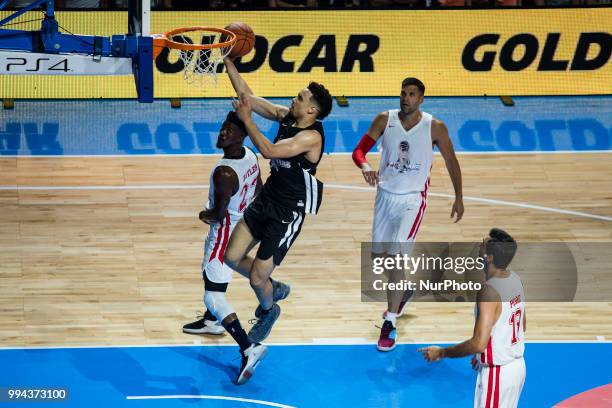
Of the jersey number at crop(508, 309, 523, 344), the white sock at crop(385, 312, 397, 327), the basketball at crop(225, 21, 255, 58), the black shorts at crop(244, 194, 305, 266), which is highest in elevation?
the basketball at crop(225, 21, 255, 58)

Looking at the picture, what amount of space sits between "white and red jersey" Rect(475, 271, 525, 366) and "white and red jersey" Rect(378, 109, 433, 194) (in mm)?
2807

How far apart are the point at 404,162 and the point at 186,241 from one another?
324 centimetres

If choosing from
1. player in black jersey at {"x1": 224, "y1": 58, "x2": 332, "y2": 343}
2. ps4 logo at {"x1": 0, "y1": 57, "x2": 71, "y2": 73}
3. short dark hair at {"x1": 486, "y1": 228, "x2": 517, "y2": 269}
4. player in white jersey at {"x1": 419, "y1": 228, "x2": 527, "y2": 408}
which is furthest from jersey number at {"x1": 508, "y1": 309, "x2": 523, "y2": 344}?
ps4 logo at {"x1": 0, "y1": 57, "x2": 71, "y2": 73}

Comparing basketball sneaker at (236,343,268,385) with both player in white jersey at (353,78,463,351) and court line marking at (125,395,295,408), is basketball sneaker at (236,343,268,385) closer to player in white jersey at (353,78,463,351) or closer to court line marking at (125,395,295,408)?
court line marking at (125,395,295,408)

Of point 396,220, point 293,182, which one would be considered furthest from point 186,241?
point 293,182

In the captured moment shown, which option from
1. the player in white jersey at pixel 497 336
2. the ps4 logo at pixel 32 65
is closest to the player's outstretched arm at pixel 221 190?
the ps4 logo at pixel 32 65

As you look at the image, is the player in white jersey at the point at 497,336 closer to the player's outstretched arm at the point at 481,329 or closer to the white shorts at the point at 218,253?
the player's outstretched arm at the point at 481,329

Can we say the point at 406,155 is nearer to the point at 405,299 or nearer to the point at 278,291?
the point at 405,299

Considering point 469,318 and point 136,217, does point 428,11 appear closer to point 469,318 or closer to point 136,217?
point 136,217

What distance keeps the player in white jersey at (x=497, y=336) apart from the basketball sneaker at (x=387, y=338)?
2.43 metres

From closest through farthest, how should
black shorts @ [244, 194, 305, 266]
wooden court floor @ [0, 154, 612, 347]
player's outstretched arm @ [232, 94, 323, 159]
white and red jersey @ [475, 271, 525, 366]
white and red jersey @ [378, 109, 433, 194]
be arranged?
white and red jersey @ [475, 271, 525, 366]
player's outstretched arm @ [232, 94, 323, 159]
black shorts @ [244, 194, 305, 266]
white and red jersey @ [378, 109, 433, 194]
wooden court floor @ [0, 154, 612, 347]

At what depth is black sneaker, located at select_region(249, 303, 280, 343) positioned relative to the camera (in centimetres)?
980

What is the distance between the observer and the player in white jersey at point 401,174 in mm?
10242

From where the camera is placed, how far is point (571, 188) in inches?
571
